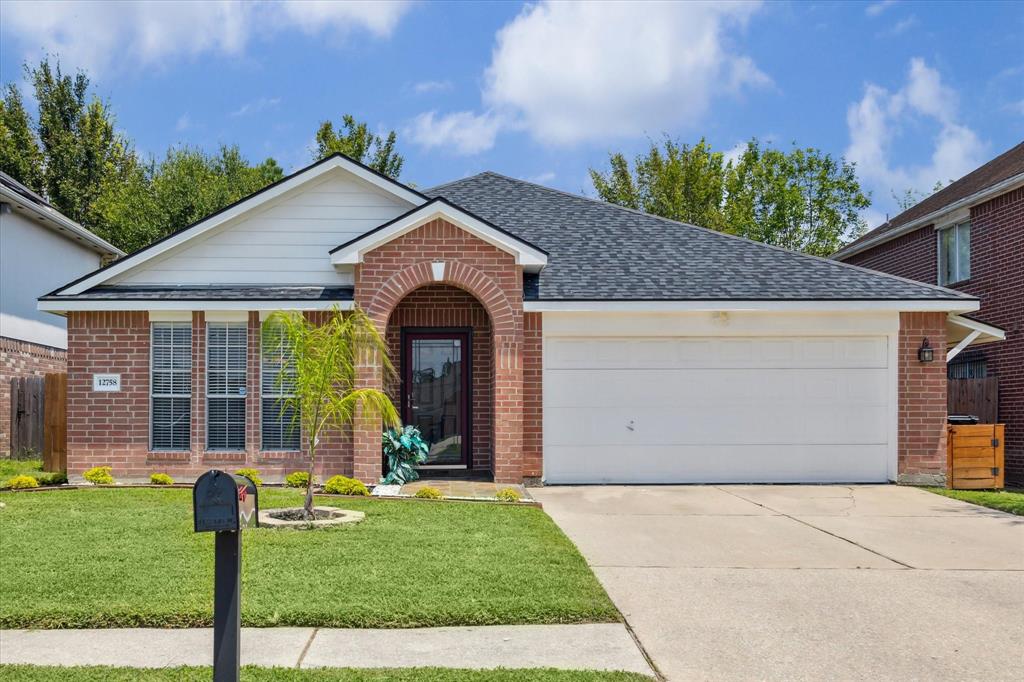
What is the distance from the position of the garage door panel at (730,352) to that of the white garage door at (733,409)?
0.02 meters

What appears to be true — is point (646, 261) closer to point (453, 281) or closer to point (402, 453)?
point (453, 281)

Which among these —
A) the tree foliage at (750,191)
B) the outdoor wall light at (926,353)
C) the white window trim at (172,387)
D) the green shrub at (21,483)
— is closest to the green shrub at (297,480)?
the white window trim at (172,387)

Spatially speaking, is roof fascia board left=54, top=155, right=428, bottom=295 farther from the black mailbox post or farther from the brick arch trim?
the black mailbox post

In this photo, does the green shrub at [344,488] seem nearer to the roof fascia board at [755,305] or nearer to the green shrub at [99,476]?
the green shrub at [99,476]

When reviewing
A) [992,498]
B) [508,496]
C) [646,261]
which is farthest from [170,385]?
[992,498]

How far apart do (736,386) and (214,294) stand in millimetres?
8641

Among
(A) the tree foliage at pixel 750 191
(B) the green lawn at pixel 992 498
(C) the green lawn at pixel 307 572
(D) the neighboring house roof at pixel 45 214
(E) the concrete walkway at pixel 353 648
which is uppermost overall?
(A) the tree foliage at pixel 750 191

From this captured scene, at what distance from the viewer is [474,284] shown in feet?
44.8

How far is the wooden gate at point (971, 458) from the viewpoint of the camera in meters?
14.5

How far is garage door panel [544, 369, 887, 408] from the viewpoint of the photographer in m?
14.4

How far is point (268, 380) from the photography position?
13930 millimetres

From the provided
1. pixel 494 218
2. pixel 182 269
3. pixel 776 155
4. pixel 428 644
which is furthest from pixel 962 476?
pixel 776 155

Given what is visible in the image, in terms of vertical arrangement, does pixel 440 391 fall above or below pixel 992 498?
above

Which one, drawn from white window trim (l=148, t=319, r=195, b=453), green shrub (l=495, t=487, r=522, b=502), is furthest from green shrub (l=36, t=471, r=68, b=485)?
green shrub (l=495, t=487, r=522, b=502)
